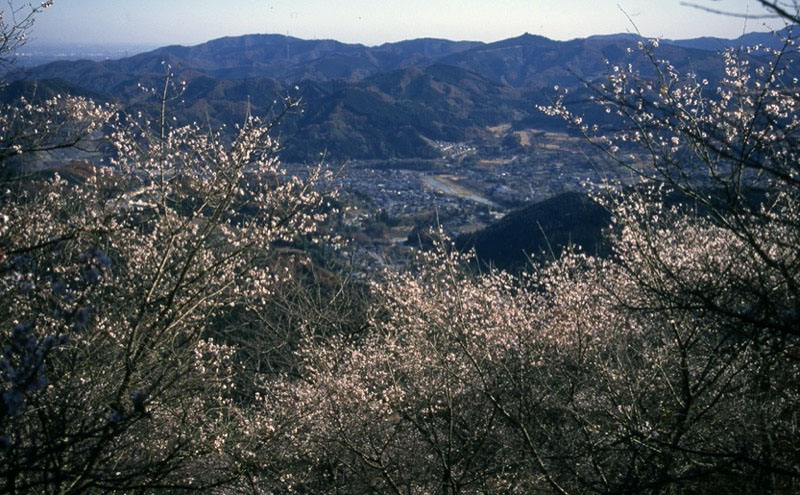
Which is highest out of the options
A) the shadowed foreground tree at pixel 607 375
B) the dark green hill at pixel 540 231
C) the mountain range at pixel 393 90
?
the mountain range at pixel 393 90

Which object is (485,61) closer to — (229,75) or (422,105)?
(422,105)

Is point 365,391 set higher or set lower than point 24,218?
lower

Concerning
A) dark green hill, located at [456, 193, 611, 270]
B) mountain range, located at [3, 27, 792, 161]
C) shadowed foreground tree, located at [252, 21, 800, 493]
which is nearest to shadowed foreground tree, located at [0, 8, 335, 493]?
shadowed foreground tree, located at [252, 21, 800, 493]

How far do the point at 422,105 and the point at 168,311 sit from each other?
349 feet

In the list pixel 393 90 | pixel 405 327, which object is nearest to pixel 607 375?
pixel 405 327

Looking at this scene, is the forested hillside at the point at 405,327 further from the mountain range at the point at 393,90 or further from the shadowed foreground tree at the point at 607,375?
the mountain range at the point at 393,90

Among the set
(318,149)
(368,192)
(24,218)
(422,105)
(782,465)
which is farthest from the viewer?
(422,105)

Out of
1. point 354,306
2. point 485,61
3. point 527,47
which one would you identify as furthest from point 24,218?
point 527,47

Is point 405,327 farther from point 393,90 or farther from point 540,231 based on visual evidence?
point 393,90

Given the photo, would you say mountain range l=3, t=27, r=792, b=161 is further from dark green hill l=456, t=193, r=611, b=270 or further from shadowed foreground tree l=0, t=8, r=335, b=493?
shadowed foreground tree l=0, t=8, r=335, b=493

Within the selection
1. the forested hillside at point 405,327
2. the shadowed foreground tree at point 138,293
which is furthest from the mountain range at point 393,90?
the shadowed foreground tree at point 138,293

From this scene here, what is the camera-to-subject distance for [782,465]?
15.8 feet

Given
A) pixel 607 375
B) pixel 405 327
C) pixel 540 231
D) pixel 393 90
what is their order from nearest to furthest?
pixel 607 375 < pixel 405 327 < pixel 540 231 < pixel 393 90

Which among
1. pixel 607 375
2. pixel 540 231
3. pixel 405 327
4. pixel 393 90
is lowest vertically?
pixel 540 231
